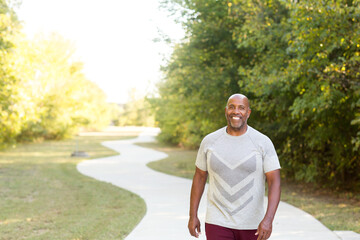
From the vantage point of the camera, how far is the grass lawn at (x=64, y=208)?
741 centimetres

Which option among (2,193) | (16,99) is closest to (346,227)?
(2,193)

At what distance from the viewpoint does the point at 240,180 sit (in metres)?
3.33

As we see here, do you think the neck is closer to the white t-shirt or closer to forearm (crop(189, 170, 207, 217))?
the white t-shirt

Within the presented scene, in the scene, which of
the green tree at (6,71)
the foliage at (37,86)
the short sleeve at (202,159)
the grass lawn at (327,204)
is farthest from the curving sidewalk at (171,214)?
the foliage at (37,86)

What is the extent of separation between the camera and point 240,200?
131 inches

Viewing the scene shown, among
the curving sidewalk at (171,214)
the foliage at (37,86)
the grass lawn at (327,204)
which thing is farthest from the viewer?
the foliage at (37,86)

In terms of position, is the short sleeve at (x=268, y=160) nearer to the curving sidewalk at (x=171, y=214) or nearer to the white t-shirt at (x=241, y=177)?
the white t-shirt at (x=241, y=177)

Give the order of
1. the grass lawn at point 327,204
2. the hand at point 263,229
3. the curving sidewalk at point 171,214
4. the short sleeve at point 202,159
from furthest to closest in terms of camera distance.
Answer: the grass lawn at point 327,204 < the curving sidewalk at point 171,214 < the short sleeve at point 202,159 < the hand at point 263,229

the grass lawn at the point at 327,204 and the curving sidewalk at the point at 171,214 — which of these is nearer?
the curving sidewalk at the point at 171,214

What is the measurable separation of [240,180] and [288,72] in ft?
18.9

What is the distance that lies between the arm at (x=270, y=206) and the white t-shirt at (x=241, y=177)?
0.21 feet

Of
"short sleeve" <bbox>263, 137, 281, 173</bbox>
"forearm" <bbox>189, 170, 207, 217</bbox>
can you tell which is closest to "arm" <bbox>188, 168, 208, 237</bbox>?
"forearm" <bbox>189, 170, 207, 217</bbox>

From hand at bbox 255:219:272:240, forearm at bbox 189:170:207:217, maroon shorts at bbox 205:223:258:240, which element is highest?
forearm at bbox 189:170:207:217

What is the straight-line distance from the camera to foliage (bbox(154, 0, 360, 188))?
802 centimetres
